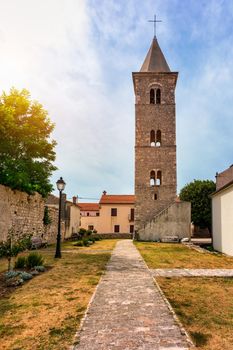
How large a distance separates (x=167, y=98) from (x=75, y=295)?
96.9 ft

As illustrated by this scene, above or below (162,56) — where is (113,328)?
below

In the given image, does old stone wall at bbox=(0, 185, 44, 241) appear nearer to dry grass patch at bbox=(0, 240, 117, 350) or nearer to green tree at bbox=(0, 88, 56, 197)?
green tree at bbox=(0, 88, 56, 197)

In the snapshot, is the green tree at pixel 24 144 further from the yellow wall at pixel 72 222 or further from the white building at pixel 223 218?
the yellow wall at pixel 72 222

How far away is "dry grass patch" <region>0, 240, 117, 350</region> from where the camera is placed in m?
3.78

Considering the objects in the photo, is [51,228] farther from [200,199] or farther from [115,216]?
[200,199]

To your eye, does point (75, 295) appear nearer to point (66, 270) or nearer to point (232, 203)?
point (66, 270)

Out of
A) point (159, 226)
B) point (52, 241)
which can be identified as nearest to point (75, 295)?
point (52, 241)

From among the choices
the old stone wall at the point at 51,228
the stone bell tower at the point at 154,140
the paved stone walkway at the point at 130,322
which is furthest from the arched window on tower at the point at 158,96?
the paved stone walkway at the point at 130,322

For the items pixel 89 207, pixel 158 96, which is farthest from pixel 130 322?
pixel 89 207

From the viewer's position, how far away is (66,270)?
942cm

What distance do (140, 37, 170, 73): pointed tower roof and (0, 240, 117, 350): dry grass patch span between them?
29955mm

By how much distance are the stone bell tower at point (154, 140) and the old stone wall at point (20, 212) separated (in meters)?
13.3

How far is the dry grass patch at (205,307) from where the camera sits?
153 inches

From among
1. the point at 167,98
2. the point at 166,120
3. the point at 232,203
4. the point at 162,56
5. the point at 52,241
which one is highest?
the point at 162,56
